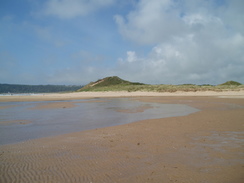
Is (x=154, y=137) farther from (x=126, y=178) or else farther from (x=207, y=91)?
(x=207, y=91)

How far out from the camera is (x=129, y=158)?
17.0 feet

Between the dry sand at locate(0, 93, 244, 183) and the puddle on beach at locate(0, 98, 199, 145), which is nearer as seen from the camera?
the dry sand at locate(0, 93, 244, 183)

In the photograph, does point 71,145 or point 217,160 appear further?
point 71,145

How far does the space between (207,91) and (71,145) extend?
41375 millimetres

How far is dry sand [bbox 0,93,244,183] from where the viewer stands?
413 centimetres

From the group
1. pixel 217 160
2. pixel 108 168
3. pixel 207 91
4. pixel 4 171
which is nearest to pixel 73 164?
pixel 108 168

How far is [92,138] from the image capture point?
7.39 metres

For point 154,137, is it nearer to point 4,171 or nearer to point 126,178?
point 126,178

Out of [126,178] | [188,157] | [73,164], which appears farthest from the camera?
[188,157]

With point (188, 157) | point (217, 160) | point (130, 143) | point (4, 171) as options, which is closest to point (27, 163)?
point (4, 171)

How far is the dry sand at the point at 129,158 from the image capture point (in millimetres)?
4129

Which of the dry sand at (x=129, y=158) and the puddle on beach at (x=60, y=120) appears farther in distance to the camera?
the puddle on beach at (x=60, y=120)

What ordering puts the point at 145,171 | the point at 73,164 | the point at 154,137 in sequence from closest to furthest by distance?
the point at 145,171 → the point at 73,164 → the point at 154,137

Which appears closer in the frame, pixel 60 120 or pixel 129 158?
pixel 129 158
